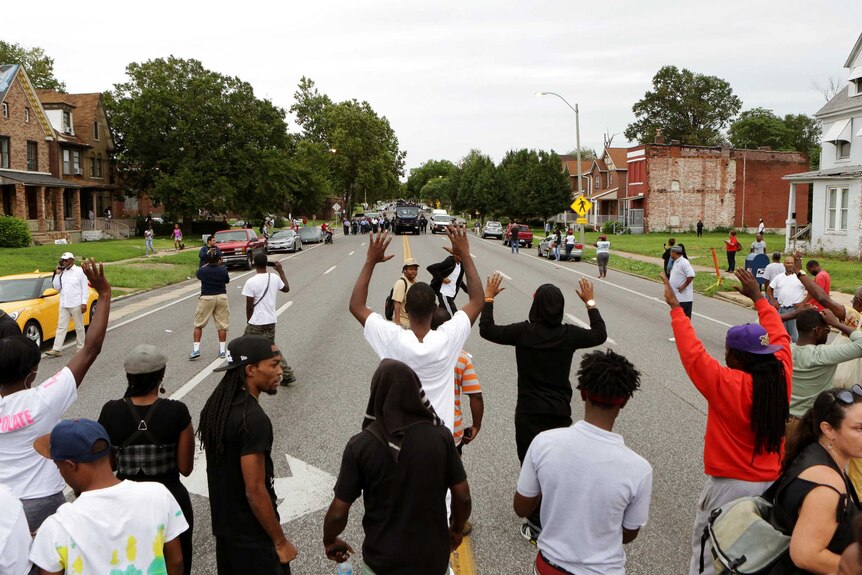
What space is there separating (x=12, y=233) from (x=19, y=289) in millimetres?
25068

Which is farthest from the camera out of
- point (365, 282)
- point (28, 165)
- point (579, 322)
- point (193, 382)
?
point (28, 165)

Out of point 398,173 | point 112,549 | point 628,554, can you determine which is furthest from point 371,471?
point 398,173

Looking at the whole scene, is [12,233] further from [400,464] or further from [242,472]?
[400,464]

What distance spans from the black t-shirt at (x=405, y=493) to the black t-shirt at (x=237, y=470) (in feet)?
1.99

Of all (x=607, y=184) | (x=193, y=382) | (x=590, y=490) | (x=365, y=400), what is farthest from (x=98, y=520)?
(x=607, y=184)

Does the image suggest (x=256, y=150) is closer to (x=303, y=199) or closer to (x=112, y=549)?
(x=303, y=199)

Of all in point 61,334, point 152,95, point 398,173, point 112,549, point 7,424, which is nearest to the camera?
point 112,549

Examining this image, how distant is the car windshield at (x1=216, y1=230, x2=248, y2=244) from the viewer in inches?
1228

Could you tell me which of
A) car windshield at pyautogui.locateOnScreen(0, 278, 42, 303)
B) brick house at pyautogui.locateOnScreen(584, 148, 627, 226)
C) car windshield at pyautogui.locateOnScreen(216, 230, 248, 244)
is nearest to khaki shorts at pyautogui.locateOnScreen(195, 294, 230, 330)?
car windshield at pyautogui.locateOnScreen(0, 278, 42, 303)

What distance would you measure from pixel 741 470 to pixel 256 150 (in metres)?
48.2

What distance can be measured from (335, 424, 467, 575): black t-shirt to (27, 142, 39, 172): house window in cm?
4734

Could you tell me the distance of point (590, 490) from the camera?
3.20 meters

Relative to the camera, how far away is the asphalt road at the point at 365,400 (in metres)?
5.33

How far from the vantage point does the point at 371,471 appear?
3.10 m
